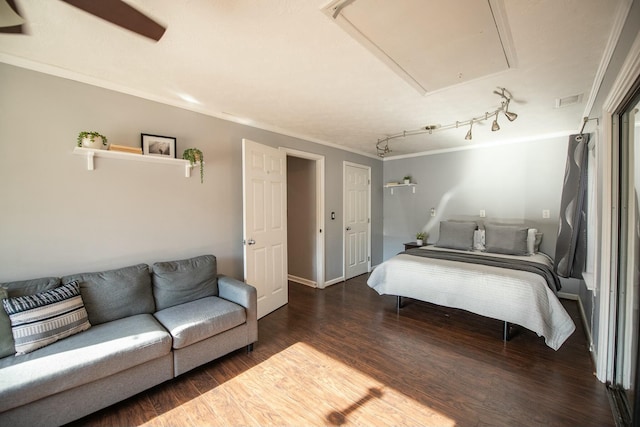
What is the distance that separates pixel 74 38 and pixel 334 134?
109 inches

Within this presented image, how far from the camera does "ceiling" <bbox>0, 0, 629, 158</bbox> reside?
4.61ft

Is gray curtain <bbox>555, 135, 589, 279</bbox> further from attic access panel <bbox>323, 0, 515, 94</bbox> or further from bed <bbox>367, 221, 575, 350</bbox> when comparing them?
attic access panel <bbox>323, 0, 515, 94</bbox>

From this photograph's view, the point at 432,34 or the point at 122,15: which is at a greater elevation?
the point at 432,34

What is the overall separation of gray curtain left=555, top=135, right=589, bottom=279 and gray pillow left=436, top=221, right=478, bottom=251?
1169 millimetres

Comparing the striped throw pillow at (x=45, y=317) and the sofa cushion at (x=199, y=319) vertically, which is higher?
the striped throw pillow at (x=45, y=317)

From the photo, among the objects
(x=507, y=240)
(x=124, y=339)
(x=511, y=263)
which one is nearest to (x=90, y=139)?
(x=124, y=339)

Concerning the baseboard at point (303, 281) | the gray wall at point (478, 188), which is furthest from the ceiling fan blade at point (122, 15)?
the gray wall at point (478, 188)

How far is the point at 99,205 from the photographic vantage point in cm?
221

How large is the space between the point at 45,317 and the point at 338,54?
8.47 feet

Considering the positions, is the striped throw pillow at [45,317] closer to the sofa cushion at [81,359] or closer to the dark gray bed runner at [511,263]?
the sofa cushion at [81,359]

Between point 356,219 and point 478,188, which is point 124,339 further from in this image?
point 478,188

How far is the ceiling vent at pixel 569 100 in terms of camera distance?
2493 millimetres

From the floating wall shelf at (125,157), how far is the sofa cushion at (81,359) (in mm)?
1310

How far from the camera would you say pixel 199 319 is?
2098mm
